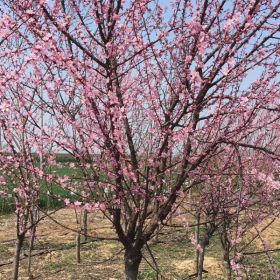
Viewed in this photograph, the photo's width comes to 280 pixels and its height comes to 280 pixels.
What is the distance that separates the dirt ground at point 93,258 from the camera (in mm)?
9070

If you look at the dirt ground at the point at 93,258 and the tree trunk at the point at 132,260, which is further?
the dirt ground at the point at 93,258

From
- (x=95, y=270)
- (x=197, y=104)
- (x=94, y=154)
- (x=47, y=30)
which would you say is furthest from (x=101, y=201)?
(x=95, y=270)

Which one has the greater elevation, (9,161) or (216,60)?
(216,60)

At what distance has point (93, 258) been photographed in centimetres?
1038

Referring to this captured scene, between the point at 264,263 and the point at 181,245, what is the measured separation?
8.12ft

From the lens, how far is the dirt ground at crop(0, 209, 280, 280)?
907cm

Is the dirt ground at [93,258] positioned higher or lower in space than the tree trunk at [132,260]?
lower

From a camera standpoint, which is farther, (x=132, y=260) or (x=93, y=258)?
(x=93, y=258)

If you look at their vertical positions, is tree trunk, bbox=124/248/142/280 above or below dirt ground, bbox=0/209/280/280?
above

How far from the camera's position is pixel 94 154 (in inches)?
181

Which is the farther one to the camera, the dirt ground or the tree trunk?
the dirt ground

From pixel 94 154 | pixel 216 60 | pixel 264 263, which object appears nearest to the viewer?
pixel 216 60

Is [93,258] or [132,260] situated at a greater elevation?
[132,260]

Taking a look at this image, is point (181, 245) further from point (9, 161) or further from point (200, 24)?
point (200, 24)
